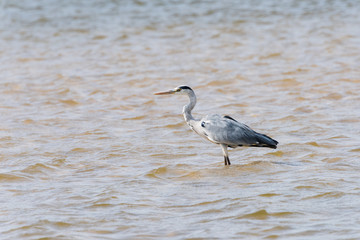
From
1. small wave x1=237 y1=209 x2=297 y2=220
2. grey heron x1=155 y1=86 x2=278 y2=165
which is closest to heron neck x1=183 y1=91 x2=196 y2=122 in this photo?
grey heron x1=155 y1=86 x2=278 y2=165

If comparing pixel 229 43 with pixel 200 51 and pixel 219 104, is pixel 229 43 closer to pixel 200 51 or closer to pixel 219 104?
pixel 200 51

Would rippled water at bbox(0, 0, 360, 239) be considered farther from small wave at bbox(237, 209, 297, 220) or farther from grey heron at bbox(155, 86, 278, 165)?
grey heron at bbox(155, 86, 278, 165)

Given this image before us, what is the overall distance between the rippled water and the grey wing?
0.92 ft

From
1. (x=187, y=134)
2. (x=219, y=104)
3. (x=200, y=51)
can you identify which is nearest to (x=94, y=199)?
(x=187, y=134)

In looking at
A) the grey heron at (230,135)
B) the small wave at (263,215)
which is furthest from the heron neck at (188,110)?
the small wave at (263,215)

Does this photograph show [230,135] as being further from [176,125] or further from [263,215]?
[176,125]

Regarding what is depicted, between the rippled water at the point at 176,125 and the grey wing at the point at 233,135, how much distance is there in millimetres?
282

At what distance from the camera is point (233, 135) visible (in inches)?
365

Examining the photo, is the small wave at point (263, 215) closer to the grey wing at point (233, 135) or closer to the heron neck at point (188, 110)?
the grey wing at point (233, 135)

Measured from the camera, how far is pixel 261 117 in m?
11.9

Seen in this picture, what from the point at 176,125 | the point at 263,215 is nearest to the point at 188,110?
the point at 176,125

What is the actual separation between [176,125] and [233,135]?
2.56 m

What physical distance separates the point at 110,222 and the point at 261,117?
5.31 metres

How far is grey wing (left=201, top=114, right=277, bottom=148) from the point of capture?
9258 millimetres
